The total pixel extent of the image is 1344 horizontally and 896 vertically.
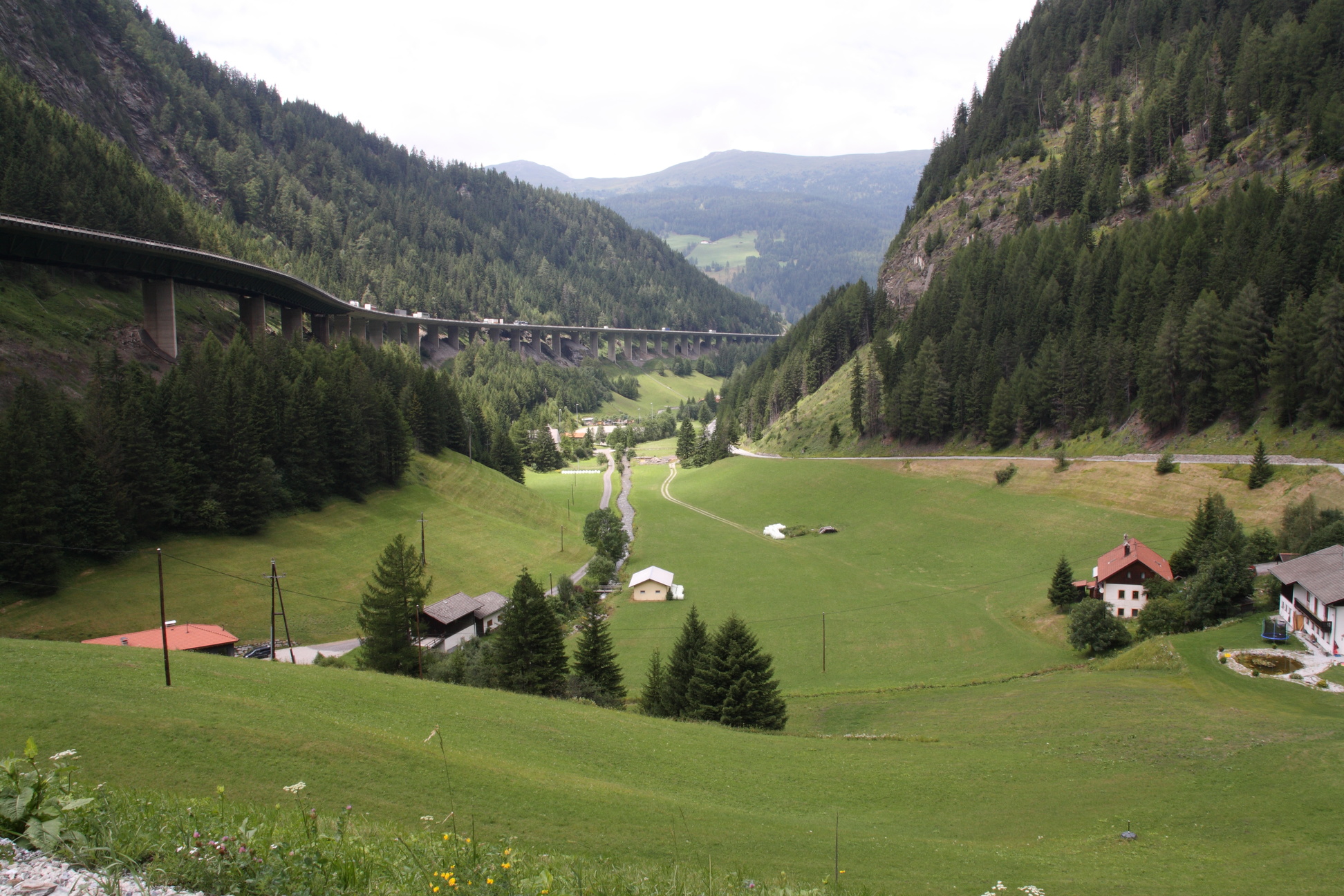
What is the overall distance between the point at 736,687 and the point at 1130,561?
1330 inches

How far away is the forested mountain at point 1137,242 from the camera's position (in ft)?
254

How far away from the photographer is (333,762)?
1823 centimetres

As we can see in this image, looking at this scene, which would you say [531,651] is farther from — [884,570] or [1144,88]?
[1144,88]

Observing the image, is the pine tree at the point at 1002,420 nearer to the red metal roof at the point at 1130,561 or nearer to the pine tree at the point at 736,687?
the red metal roof at the point at 1130,561

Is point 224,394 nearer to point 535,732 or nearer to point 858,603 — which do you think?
point 535,732

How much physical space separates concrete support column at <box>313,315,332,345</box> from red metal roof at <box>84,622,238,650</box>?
9091 centimetres

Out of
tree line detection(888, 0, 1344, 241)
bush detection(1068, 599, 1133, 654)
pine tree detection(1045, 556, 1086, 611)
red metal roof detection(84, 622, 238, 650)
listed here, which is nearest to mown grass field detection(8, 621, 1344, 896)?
bush detection(1068, 599, 1133, 654)

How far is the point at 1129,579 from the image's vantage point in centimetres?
5188

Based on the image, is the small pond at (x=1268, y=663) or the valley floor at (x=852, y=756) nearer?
the valley floor at (x=852, y=756)

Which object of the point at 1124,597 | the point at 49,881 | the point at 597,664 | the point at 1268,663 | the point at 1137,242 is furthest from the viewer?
the point at 1137,242

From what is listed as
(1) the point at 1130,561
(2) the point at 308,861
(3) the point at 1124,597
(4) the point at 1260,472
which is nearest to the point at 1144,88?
(4) the point at 1260,472

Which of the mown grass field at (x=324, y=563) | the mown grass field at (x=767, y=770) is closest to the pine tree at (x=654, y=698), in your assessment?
the mown grass field at (x=767, y=770)

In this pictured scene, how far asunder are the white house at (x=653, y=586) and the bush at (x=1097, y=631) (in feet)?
116

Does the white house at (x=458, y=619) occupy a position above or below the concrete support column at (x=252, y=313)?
below
